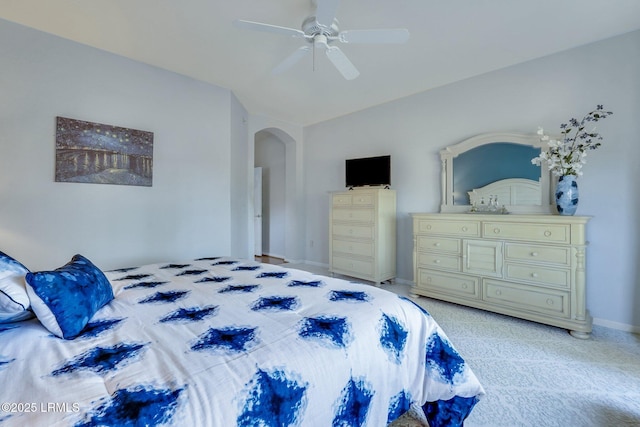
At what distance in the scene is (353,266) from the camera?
400cm

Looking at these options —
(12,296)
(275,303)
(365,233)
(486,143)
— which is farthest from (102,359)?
(486,143)

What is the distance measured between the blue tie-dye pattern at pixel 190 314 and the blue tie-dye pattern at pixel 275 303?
190 mm

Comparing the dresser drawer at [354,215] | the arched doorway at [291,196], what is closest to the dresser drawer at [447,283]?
the dresser drawer at [354,215]

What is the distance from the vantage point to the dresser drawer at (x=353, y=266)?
12.6 ft

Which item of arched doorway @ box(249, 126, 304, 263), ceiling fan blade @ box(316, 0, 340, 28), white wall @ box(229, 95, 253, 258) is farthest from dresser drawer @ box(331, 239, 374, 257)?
ceiling fan blade @ box(316, 0, 340, 28)

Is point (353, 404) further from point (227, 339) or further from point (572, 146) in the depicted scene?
point (572, 146)

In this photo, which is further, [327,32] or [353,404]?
[327,32]

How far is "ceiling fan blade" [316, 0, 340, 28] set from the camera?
1666 mm

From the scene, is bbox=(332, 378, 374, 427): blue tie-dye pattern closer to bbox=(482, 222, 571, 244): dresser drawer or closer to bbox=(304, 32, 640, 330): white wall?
bbox=(482, 222, 571, 244): dresser drawer

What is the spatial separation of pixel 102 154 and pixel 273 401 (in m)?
3.05

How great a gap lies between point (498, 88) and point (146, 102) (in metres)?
3.93

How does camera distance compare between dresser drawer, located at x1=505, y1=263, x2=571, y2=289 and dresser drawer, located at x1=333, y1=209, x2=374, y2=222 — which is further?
dresser drawer, located at x1=333, y1=209, x2=374, y2=222

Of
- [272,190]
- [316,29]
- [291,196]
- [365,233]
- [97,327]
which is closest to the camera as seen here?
[97,327]

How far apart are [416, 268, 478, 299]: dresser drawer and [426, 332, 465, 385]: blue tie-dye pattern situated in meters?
1.84
